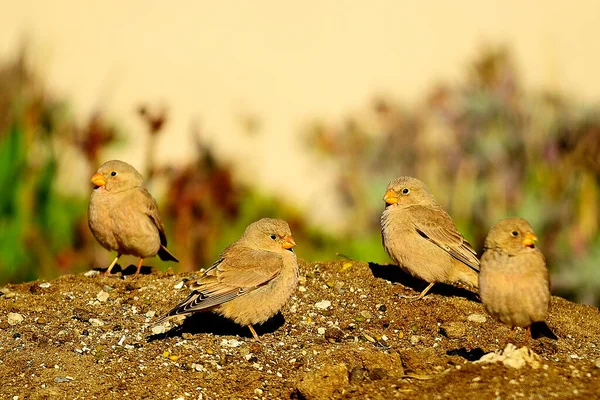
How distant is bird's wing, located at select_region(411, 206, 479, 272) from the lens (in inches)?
264

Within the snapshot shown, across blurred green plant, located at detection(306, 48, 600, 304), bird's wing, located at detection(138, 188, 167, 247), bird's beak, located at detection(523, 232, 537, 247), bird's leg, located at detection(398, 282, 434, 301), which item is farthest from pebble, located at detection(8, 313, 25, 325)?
blurred green plant, located at detection(306, 48, 600, 304)

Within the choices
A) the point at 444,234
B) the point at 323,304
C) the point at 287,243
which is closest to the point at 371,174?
the point at 444,234

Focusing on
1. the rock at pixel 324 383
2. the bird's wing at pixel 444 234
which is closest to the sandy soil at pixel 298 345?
the rock at pixel 324 383

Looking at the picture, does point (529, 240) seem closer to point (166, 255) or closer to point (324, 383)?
point (324, 383)

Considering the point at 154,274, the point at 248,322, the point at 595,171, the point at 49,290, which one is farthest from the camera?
the point at 595,171

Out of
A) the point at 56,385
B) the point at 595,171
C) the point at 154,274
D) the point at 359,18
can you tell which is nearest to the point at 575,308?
the point at 595,171

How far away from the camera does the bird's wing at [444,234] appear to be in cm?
670

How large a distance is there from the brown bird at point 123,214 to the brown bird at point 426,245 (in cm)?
175

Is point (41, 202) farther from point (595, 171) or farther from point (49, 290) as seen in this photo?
point (595, 171)

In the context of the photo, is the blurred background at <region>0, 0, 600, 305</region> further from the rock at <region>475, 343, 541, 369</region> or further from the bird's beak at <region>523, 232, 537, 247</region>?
the rock at <region>475, 343, 541, 369</region>

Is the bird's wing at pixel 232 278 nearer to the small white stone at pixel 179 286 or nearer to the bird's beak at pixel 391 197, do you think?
the small white stone at pixel 179 286

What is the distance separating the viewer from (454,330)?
584 cm

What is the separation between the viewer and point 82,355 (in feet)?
18.0

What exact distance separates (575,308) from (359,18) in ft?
38.2
